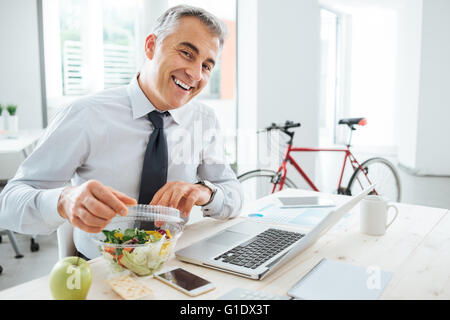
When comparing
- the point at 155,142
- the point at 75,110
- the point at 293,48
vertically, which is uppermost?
the point at 293,48

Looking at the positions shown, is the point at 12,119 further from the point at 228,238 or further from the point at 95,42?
the point at 228,238

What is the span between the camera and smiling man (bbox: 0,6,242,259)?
1213 millimetres

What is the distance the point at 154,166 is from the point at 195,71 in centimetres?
35

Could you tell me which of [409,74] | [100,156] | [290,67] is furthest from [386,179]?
[100,156]

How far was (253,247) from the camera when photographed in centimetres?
104

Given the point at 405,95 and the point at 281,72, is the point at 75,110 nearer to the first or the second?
the point at 281,72

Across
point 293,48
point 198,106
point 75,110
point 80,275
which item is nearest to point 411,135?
point 293,48

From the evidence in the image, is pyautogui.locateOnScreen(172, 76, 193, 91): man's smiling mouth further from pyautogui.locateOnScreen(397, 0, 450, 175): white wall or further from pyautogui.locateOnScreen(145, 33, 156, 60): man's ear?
pyautogui.locateOnScreen(397, 0, 450, 175): white wall

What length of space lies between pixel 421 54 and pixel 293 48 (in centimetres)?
293

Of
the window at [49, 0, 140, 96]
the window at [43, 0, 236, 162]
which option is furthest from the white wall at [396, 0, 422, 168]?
the window at [49, 0, 140, 96]

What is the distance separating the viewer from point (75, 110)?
1.28m

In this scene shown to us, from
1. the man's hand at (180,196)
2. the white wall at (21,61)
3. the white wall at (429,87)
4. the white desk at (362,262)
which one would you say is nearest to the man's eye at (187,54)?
the man's hand at (180,196)

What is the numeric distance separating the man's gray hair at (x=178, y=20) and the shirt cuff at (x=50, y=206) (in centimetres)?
63

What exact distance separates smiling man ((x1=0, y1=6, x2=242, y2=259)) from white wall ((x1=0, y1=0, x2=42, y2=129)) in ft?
8.40
